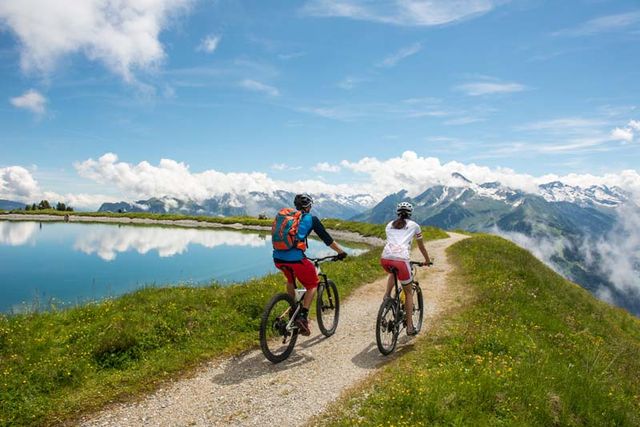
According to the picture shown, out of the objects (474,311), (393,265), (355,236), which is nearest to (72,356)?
(393,265)

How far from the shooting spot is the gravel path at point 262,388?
788 centimetres

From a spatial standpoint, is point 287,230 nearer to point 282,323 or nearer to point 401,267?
point 282,323

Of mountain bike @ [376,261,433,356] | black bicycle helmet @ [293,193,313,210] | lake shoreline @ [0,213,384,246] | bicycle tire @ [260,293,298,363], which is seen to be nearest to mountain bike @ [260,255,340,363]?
bicycle tire @ [260,293,298,363]

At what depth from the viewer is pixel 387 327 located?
1087 cm

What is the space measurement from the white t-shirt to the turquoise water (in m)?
12.1

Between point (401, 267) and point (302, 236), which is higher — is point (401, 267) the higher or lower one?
the lower one

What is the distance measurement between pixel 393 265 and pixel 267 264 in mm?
28874

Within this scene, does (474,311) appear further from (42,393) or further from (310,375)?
(42,393)

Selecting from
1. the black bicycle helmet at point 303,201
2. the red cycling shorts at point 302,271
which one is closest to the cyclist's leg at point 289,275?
the red cycling shorts at point 302,271

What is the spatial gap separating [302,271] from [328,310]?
330 centimetres

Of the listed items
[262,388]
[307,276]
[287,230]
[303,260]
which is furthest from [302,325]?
[287,230]

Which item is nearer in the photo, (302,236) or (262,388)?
(262,388)

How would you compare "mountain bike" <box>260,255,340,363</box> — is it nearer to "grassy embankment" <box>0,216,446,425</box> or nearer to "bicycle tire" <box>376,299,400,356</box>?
"grassy embankment" <box>0,216,446,425</box>

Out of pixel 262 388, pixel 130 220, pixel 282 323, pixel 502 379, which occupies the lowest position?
pixel 262 388
